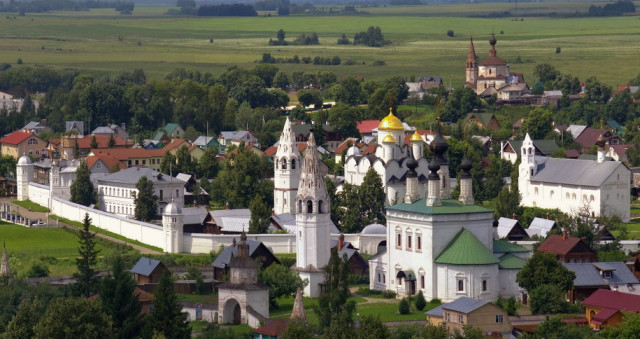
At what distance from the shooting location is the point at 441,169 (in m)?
Result: 59.4

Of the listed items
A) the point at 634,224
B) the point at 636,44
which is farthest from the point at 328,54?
the point at 634,224

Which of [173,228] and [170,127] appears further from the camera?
[170,127]

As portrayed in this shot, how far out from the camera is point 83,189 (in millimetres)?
78188

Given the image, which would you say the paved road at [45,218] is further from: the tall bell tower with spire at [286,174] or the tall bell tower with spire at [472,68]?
the tall bell tower with spire at [472,68]

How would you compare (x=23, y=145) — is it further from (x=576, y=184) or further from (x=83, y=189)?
(x=576, y=184)

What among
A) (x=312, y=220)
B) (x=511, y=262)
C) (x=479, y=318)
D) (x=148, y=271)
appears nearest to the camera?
(x=479, y=318)

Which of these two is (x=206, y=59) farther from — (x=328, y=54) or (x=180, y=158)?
(x=180, y=158)

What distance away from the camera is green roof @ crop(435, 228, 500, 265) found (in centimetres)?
5494

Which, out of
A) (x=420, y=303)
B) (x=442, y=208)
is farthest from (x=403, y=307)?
(x=442, y=208)

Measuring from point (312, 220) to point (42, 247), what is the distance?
46.3 feet

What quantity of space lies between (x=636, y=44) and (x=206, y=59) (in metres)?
44.2

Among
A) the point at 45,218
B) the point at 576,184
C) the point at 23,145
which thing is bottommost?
the point at 45,218

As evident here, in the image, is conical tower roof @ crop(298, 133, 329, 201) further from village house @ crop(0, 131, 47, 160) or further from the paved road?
village house @ crop(0, 131, 47, 160)

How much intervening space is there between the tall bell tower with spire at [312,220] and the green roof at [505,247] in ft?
17.4
